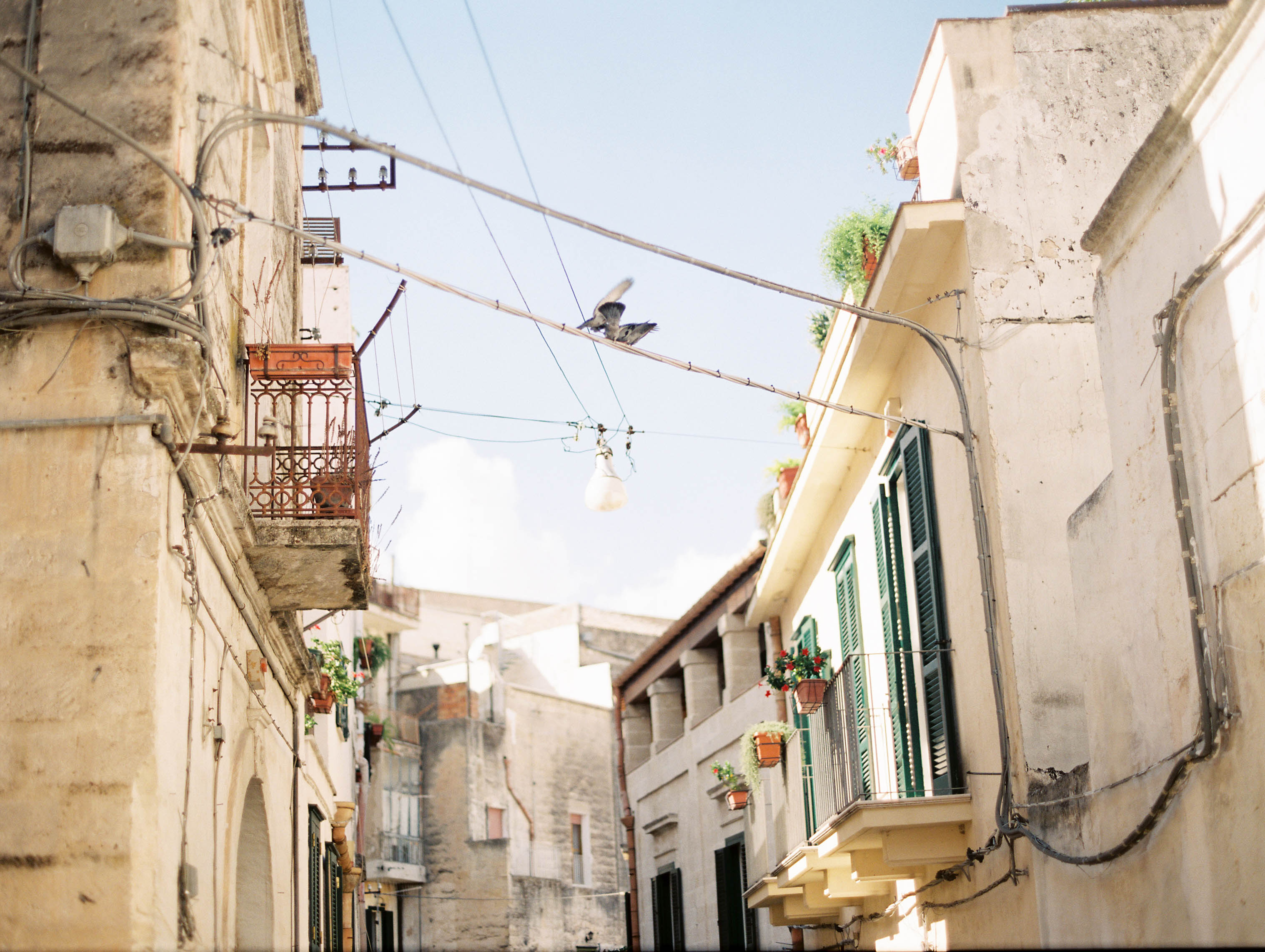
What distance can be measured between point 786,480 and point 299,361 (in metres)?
7.74

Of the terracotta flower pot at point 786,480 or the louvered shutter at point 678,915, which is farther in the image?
the louvered shutter at point 678,915

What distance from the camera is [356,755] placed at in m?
24.2

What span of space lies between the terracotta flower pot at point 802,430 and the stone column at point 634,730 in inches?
369

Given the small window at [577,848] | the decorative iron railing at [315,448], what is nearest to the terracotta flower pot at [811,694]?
the decorative iron railing at [315,448]

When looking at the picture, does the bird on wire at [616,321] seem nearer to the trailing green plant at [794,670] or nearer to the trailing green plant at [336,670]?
the trailing green plant at [794,670]

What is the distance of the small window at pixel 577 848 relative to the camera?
1329 inches

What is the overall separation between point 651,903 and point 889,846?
11876 mm

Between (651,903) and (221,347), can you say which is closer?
(221,347)

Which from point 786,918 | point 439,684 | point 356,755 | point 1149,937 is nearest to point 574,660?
point 439,684

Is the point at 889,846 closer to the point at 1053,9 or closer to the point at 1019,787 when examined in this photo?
the point at 1019,787

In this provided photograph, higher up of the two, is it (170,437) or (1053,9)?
(1053,9)

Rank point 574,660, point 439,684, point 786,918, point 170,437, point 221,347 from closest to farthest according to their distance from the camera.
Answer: point 170,437
point 221,347
point 786,918
point 439,684
point 574,660

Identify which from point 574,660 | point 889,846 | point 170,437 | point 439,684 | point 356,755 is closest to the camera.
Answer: point 170,437

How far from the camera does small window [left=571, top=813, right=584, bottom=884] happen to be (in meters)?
33.8
